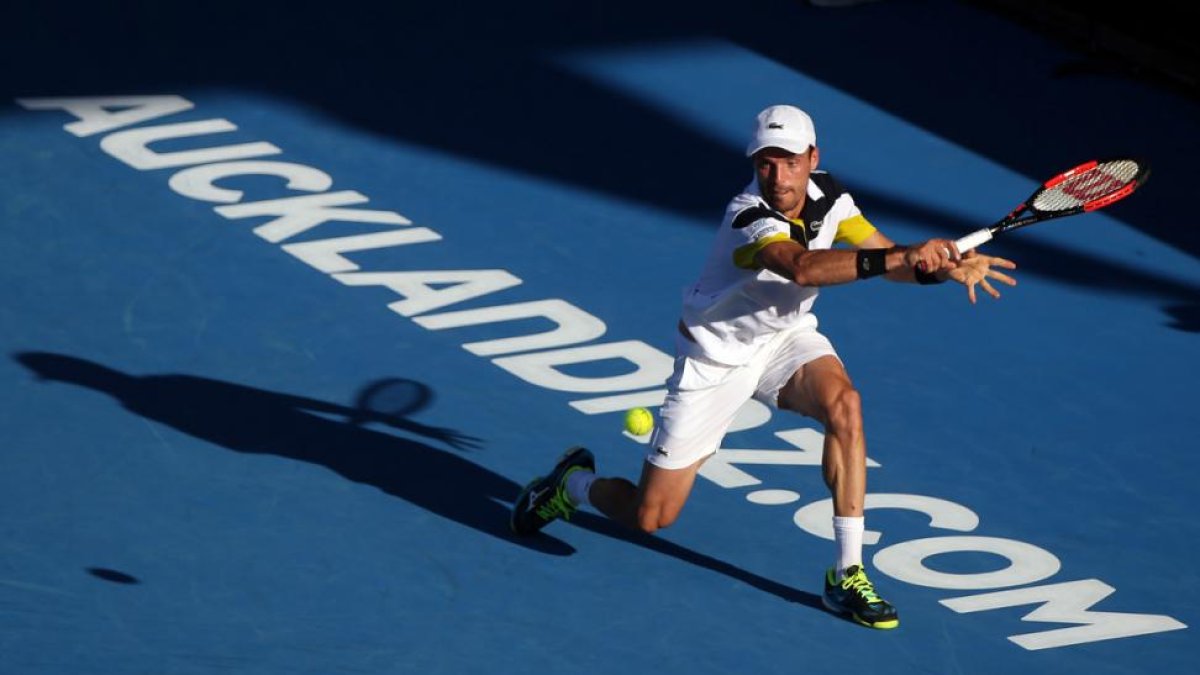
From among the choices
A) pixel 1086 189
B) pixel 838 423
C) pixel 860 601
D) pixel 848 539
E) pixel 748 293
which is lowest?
pixel 860 601

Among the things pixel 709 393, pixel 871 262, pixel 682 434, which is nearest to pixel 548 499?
pixel 682 434

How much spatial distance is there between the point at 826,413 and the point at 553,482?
50.0 inches

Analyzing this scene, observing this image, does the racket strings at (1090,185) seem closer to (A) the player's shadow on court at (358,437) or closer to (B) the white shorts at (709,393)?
(B) the white shorts at (709,393)

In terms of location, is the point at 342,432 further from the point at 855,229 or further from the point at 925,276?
the point at 925,276

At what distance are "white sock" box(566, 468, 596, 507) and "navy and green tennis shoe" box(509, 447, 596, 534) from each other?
0.06 ft

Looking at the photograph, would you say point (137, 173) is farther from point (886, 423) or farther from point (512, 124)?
point (886, 423)

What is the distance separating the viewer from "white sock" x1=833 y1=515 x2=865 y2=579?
8617 mm

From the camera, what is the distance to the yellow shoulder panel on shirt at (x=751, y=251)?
8336 millimetres

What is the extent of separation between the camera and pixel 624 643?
336 inches

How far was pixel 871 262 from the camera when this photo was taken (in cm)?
807

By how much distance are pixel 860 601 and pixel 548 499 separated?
1365 mm

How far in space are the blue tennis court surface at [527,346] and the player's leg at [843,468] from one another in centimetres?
16

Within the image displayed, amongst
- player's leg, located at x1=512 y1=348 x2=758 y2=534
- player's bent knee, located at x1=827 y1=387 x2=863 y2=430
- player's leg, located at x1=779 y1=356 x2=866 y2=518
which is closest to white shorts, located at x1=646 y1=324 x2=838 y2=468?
player's leg, located at x1=512 y1=348 x2=758 y2=534

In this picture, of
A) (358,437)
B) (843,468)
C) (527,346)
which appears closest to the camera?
(843,468)
